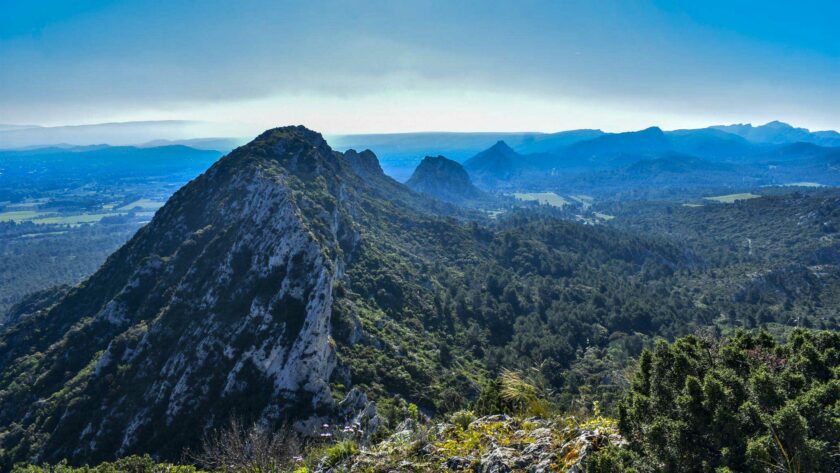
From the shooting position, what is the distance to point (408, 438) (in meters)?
15.9

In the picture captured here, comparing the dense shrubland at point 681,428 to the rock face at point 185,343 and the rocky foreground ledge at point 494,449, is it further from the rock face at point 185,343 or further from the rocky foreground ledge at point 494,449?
the rock face at point 185,343

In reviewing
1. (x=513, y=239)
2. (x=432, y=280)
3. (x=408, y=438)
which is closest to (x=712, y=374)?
(x=408, y=438)

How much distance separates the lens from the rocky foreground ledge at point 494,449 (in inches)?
512

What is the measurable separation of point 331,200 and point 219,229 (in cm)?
2496

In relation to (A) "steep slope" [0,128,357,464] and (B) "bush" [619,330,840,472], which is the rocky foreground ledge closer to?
(B) "bush" [619,330,840,472]

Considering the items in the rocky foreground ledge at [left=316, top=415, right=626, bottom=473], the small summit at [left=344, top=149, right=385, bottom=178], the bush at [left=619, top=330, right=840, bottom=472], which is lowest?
the rocky foreground ledge at [left=316, top=415, right=626, bottom=473]

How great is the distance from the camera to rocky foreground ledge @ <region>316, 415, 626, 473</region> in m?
13.0

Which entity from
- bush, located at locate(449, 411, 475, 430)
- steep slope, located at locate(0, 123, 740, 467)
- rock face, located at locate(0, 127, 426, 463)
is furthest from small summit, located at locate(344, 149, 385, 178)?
bush, located at locate(449, 411, 475, 430)

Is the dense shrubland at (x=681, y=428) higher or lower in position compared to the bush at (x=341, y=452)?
higher

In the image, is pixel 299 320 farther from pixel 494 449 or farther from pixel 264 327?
pixel 494 449

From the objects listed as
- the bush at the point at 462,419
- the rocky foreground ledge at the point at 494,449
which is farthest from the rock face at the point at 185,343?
the rocky foreground ledge at the point at 494,449

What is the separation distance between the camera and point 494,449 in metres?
14.2

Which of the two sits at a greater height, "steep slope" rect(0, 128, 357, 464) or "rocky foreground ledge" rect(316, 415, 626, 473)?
"rocky foreground ledge" rect(316, 415, 626, 473)

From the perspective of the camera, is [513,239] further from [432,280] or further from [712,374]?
[712,374]
